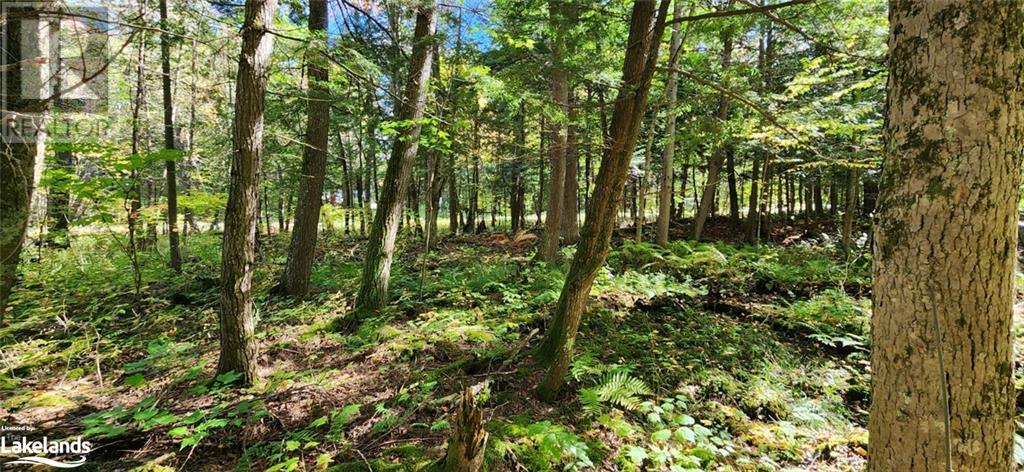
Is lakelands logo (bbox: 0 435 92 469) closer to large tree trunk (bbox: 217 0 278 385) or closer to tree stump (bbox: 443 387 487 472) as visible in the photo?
large tree trunk (bbox: 217 0 278 385)

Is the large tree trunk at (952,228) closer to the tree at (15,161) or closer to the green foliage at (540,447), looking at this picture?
the green foliage at (540,447)

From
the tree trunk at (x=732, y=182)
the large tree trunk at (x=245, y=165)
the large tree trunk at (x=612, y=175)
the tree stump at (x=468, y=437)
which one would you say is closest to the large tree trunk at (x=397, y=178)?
the large tree trunk at (x=245, y=165)

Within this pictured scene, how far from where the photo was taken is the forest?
5.35ft

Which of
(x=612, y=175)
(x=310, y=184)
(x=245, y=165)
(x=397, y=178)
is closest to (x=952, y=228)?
(x=612, y=175)

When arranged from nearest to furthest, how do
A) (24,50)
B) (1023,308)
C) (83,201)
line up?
(24,50), (1023,308), (83,201)

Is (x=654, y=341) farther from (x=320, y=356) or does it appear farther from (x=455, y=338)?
(x=320, y=356)

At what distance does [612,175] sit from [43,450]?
182 inches

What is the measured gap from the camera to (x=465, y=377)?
4.00 m

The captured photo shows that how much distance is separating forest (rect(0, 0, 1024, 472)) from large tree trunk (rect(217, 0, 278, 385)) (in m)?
0.02

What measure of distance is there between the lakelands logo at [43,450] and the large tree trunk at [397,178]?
10.6ft

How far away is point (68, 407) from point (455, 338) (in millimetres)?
3628

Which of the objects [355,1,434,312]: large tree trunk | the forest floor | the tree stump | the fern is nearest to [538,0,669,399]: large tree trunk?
Result: the fern

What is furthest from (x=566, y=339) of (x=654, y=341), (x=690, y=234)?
(x=690, y=234)

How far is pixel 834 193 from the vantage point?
844 inches
